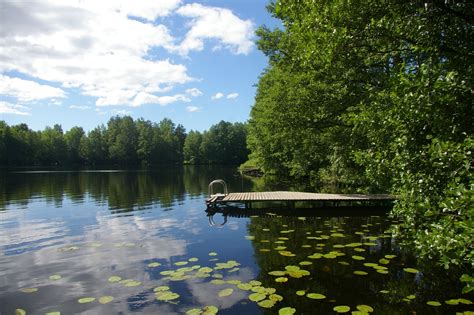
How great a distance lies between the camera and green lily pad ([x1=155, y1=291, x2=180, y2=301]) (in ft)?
24.5

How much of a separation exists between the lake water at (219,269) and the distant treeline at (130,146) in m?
94.0

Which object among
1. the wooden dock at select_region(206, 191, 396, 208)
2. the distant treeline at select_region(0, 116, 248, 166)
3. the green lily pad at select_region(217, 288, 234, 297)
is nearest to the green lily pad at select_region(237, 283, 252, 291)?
the green lily pad at select_region(217, 288, 234, 297)

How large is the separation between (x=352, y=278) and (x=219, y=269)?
3.42 m

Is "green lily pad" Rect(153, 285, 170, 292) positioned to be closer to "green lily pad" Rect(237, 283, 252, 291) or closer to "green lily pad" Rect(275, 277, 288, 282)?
"green lily pad" Rect(237, 283, 252, 291)

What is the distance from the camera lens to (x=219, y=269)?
9352mm

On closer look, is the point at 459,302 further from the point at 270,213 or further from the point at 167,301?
the point at 270,213

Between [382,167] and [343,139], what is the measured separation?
11720 millimetres

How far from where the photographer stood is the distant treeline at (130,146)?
10962 cm

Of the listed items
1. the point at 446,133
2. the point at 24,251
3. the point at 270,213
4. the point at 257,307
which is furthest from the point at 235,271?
the point at 270,213

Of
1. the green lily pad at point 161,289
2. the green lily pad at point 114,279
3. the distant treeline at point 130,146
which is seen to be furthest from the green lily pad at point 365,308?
the distant treeline at point 130,146

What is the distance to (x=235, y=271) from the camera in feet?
29.9

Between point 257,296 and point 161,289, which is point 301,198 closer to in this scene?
point 257,296

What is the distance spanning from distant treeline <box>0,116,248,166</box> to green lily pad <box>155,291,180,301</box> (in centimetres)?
10167

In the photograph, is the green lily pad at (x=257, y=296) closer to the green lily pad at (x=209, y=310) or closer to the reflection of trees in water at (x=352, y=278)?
the reflection of trees in water at (x=352, y=278)
